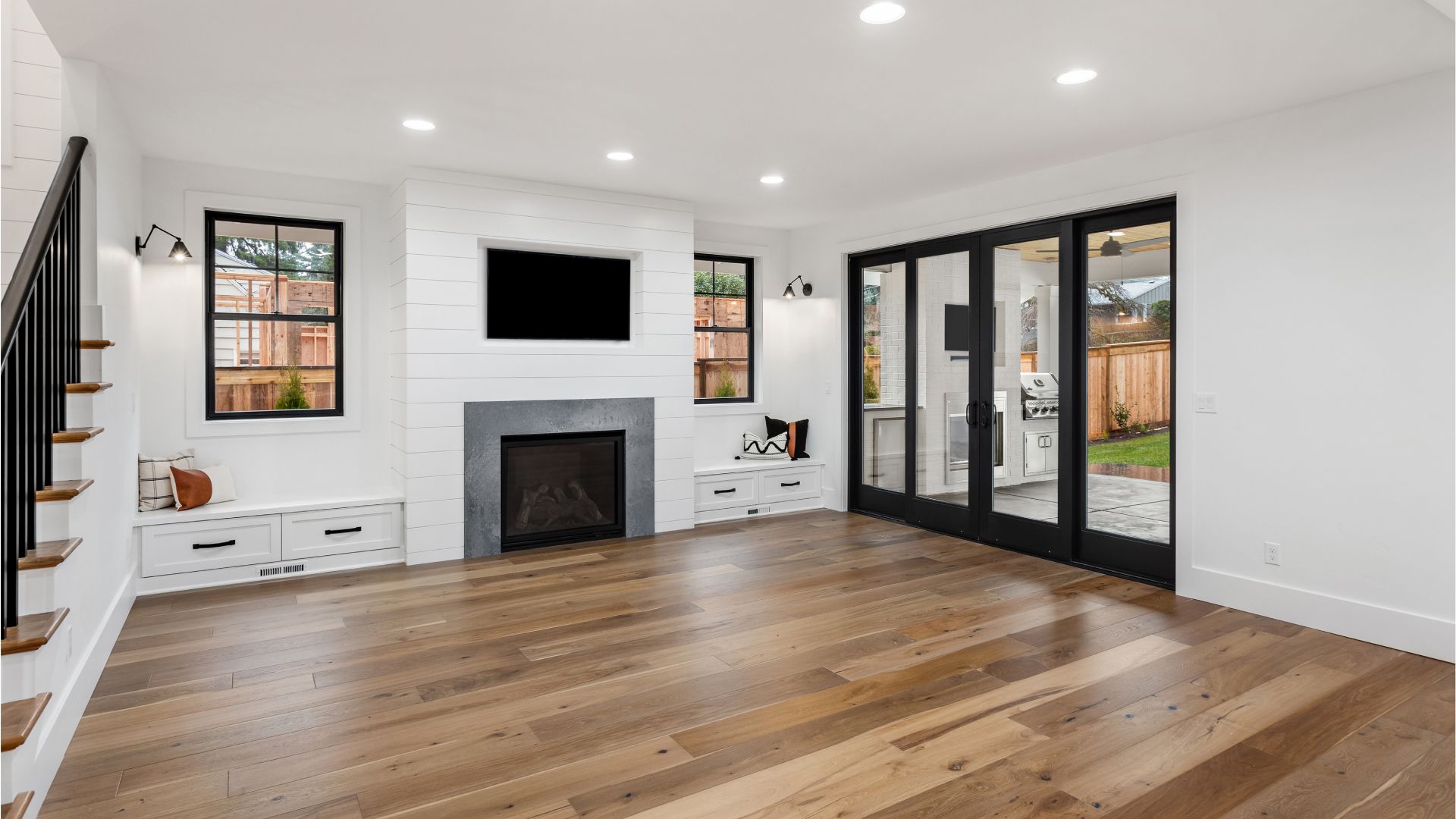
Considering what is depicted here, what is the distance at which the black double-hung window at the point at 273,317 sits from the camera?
516cm

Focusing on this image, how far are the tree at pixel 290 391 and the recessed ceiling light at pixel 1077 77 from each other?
4857 mm

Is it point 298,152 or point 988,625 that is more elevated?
point 298,152

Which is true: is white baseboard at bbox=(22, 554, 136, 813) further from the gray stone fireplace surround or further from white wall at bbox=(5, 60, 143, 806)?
the gray stone fireplace surround

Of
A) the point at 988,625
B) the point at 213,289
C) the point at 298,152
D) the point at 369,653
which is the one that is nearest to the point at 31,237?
the point at 369,653

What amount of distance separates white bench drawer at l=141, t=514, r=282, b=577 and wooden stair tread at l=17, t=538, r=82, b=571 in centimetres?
209

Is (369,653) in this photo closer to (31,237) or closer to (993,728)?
(31,237)

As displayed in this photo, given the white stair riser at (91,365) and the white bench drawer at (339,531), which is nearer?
the white stair riser at (91,365)

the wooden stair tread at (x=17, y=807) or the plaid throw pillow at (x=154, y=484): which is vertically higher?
the plaid throw pillow at (x=154, y=484)

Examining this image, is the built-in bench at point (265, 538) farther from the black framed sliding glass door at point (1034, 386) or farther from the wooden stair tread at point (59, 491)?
the black framed sliding glass door at point (1034, 386)

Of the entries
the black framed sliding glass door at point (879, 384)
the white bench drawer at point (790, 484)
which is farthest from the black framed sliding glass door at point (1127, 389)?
the white bench drawer at point (790, 484)

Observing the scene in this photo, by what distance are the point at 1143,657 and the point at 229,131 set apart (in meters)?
5.18

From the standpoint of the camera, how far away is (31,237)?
2.55 metres

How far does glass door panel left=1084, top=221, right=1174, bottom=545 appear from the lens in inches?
179

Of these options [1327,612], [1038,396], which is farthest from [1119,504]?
[1327,612]
